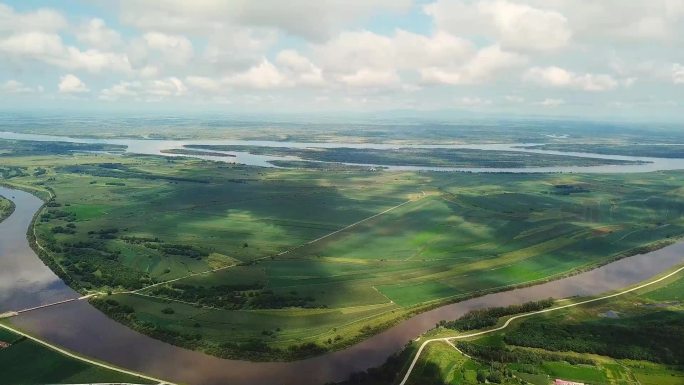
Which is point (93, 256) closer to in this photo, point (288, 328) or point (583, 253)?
point (288, 328)

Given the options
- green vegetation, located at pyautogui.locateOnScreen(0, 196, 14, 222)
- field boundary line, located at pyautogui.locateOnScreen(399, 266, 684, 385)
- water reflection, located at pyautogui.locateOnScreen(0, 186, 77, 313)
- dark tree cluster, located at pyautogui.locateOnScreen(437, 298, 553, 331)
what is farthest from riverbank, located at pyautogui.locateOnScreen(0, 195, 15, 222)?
dark tree cluster, located at pyautogui.locateOnScreen(437, 298, 553, 331)

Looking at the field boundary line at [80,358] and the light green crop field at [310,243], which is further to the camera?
the light green crop field at [310,243]

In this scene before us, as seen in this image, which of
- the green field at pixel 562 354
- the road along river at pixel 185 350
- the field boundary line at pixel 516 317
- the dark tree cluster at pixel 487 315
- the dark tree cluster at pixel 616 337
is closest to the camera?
the green field at pixel 562 354

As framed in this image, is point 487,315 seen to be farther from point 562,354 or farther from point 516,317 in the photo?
point 562,354

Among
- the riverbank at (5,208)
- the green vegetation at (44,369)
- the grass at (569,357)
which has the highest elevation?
the riverbank at (5,208)

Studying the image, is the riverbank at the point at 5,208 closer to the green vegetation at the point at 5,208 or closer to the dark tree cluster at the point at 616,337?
the green vegetation at the point at 5,208

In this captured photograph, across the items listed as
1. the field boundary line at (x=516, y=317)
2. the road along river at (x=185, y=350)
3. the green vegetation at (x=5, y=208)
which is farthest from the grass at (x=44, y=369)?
the green vegetation at (x=5, y=208)

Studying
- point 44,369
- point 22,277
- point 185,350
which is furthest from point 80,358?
point 22,277

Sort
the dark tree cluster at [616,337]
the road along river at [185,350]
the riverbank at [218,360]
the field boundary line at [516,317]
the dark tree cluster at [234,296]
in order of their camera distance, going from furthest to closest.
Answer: the dark tree cluster at [234,296] < the dark tree cluster at [616,337] < the field boundary line at [516,317] < the road along river at [185,350] < the riverbank at [218,360]
